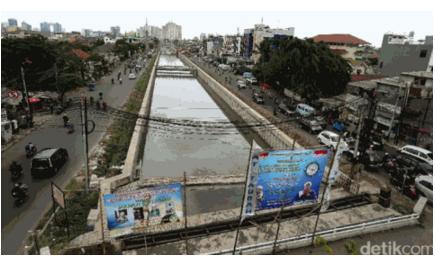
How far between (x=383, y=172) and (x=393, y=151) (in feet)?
16.9

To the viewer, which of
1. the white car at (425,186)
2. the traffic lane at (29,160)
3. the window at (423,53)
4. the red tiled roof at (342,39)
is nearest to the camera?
the traffic lane at (29,160)

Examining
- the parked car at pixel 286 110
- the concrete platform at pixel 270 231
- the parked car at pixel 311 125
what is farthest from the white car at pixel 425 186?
the parked car at pixel 286 110

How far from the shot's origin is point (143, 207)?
31.6ft

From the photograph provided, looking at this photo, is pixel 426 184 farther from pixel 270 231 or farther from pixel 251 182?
pixel 251 182

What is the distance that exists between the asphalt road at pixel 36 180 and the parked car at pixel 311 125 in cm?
1698

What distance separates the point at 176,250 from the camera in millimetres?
9984

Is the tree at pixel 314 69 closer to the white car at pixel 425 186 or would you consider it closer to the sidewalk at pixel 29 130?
the white car at pixel 425 186

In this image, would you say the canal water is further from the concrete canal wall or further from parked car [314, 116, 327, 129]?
parked car [314, 116, 327, 129]

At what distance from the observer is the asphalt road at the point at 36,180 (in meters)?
11.2

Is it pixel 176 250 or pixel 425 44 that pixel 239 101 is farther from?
pixel 176 250

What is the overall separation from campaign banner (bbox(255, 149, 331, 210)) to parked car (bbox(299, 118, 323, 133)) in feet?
50.6

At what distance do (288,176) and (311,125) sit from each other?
54.7 feet

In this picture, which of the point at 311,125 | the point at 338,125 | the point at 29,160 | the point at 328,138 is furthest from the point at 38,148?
the point at 338,125

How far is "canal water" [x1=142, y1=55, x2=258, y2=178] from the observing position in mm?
21062
